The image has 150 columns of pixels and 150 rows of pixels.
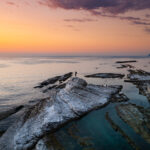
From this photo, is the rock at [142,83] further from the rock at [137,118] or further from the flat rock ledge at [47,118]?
the flat rock ledge at [47,118]

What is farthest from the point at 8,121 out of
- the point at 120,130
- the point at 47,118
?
the point at 120,130

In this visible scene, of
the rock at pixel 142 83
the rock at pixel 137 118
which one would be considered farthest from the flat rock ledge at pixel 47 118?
the rock at pixel 142 83

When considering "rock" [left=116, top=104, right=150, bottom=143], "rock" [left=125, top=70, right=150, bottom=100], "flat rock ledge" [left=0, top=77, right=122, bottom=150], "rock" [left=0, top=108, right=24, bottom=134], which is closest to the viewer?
"flat rock ledge" [left=0, top=77, right=122, bottom=150]

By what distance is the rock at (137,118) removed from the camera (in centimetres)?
1369

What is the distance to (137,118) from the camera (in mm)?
16141

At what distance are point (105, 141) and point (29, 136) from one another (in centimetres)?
844

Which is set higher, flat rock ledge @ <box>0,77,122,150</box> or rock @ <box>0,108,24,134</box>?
flat rock ledge @ <box>0,77,122,150</box>

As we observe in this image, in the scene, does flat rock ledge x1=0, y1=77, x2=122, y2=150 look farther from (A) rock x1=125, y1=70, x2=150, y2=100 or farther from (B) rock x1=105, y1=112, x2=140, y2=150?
(A) rock x1=125, y1=70, x2=150, y2=100

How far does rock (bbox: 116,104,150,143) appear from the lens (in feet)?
44.9

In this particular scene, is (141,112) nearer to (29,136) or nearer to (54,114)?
(54,114)

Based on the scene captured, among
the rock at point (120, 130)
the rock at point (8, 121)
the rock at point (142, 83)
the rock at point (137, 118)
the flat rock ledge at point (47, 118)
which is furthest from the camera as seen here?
the rock at point (142, 83)

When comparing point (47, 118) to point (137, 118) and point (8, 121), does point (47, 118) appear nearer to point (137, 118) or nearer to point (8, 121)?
point (8, 121)

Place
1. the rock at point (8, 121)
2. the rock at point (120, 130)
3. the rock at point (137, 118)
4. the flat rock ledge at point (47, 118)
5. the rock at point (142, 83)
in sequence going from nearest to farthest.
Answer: the rock at point (120, 130), the flat rock ledge at point (47, 118), the rock at point (137, 118), the rock at point (8, 121), the rock at point (142, 83)

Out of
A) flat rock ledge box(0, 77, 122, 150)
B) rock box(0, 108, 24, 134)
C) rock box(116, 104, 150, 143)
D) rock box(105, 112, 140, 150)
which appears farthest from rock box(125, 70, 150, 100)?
rock box(0, 108, 24, 134)
